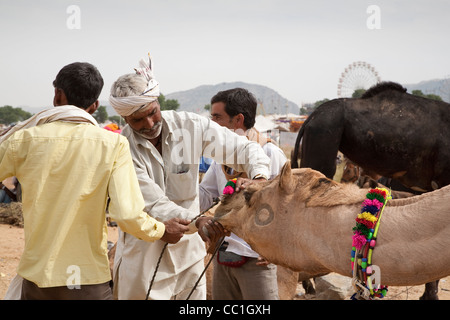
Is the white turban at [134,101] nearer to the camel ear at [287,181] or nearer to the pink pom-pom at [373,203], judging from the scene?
the camel ear at [287,181]

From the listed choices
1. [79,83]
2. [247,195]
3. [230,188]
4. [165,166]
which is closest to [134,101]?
[165,166]

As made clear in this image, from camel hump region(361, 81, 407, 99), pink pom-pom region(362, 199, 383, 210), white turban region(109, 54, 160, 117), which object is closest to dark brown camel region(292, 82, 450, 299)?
camel hump region(361, 81, 407, 99)

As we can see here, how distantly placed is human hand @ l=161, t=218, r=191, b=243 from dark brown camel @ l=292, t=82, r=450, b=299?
4808mm

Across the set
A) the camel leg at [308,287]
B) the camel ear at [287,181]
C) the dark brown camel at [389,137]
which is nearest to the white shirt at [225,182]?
the camel ear at [287,181]

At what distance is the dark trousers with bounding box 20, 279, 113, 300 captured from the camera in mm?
2795

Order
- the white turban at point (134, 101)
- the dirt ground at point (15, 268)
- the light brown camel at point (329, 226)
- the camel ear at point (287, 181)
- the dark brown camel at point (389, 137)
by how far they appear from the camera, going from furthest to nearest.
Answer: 1. the dark brown camel at point (389, 137)
2. the dirt ground at point (15, 268)
3. the white turban at point (134, 101)
4. the camel ear at point (287, 181)
5. the light brown camel at point (329, 226)

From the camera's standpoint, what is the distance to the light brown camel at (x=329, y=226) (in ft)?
8.61

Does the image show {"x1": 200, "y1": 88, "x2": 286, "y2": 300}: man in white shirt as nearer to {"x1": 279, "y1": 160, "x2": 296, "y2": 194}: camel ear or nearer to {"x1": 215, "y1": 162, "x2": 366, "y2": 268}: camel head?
{"x1": 215, "y1": 162, "x2": 366, "y2": 268}: camel head

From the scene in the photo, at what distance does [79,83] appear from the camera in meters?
2.99

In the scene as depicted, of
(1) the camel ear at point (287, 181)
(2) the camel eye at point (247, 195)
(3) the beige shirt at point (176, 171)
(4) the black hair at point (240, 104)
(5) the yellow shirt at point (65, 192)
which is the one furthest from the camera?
(4) the black hair at point (240, 104)

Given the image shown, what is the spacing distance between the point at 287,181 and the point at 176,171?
42.3 inches

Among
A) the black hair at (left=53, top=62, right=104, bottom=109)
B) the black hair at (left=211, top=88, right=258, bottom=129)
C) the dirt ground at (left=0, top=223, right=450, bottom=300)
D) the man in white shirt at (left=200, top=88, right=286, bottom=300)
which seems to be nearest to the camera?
the black hair at (left=53, top=62, right=104, bottom=109)

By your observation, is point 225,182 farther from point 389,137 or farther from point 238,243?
point 389,137

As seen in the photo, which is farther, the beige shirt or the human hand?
the beige shirt
